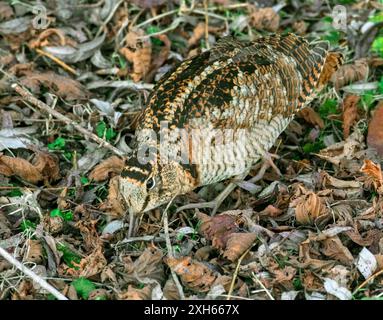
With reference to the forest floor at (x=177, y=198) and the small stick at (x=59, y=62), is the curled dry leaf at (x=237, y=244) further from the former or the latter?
the small stick at (x=59, y=62)

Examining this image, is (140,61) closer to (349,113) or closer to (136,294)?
(349,113)

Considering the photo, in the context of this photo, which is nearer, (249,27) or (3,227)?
(3,227)

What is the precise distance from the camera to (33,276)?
4.84 m

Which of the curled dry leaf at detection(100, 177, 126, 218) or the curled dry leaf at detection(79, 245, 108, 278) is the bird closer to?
the curled dry leaf at detection(100, 177, 126, 218)

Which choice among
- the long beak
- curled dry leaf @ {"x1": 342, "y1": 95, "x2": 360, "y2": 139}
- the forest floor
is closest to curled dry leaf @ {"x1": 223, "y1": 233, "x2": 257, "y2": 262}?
the forest floor

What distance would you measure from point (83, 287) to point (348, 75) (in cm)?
338

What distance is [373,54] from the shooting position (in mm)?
7070

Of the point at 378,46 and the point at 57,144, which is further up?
the point at 378,46

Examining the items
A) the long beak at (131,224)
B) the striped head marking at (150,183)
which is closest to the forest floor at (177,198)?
the long beak at (131,224)

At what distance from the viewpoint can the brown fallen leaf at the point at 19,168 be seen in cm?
578

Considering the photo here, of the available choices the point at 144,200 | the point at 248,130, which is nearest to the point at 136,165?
the point at 144,200

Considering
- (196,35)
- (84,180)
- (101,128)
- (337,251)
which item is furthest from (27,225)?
(196,35)

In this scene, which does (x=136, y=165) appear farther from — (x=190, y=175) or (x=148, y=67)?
(x=148, y=67)
